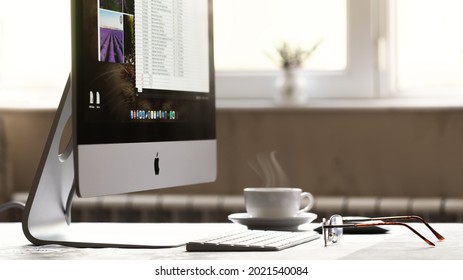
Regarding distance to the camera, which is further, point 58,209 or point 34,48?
point 34,48

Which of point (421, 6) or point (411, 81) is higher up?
point (421, 6)

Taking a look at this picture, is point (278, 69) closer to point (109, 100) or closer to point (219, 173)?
point (219, 173)

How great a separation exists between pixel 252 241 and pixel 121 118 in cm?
28

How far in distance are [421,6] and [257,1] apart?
1.88 ft

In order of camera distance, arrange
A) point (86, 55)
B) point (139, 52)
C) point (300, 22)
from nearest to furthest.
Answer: point (86, 55) → point (139, 52) → point (300, 22)

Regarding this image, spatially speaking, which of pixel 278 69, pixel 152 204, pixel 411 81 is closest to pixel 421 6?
pixel 411 81

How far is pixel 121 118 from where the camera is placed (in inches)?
51.5

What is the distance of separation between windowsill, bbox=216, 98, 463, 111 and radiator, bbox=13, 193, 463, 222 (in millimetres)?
294

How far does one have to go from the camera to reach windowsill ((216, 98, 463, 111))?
8.96 ft

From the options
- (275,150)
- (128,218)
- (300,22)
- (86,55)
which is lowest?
(128,218)

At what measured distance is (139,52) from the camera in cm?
137

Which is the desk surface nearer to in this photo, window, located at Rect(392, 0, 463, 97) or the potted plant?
the potted plant

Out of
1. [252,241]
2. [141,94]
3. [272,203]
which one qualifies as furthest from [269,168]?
[252,241]

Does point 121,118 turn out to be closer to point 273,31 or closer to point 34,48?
point 273,31
